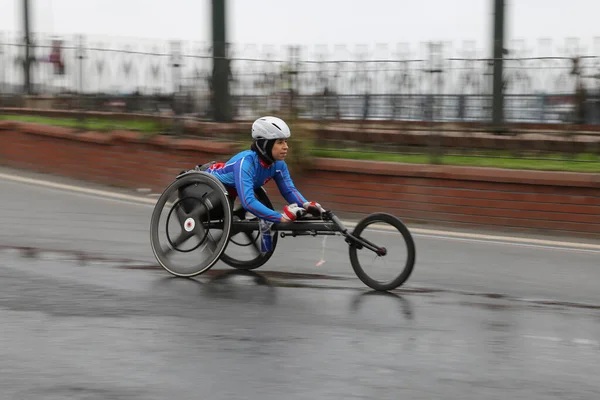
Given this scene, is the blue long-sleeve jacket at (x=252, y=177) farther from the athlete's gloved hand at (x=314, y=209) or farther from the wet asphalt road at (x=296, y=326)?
the wet asphalt road at (x=296, y=326)

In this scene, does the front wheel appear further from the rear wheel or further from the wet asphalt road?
the rear wheel

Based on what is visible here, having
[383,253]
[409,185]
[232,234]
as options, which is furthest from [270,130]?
[409,185]

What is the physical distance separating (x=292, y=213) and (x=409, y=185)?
156 inches

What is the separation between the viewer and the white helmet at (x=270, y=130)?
738 centimetres

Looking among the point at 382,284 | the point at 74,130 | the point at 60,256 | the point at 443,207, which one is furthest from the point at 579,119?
the point at 74,130

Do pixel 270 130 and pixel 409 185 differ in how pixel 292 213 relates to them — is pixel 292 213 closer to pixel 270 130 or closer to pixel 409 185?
pixel 270 130

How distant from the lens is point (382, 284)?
7266 mm

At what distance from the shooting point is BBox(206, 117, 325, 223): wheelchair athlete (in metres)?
7.38

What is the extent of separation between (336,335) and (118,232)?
4613 mm

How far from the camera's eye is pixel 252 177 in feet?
24.7

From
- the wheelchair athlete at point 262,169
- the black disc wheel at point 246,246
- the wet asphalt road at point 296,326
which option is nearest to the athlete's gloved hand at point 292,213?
the wheelchair athlete at point 262,169

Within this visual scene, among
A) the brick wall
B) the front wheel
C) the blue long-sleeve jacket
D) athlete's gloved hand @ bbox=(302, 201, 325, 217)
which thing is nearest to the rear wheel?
the blue long-sleeve jacket

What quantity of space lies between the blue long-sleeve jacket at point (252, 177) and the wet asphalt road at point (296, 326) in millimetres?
597

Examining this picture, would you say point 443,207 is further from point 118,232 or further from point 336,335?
point 336,335
